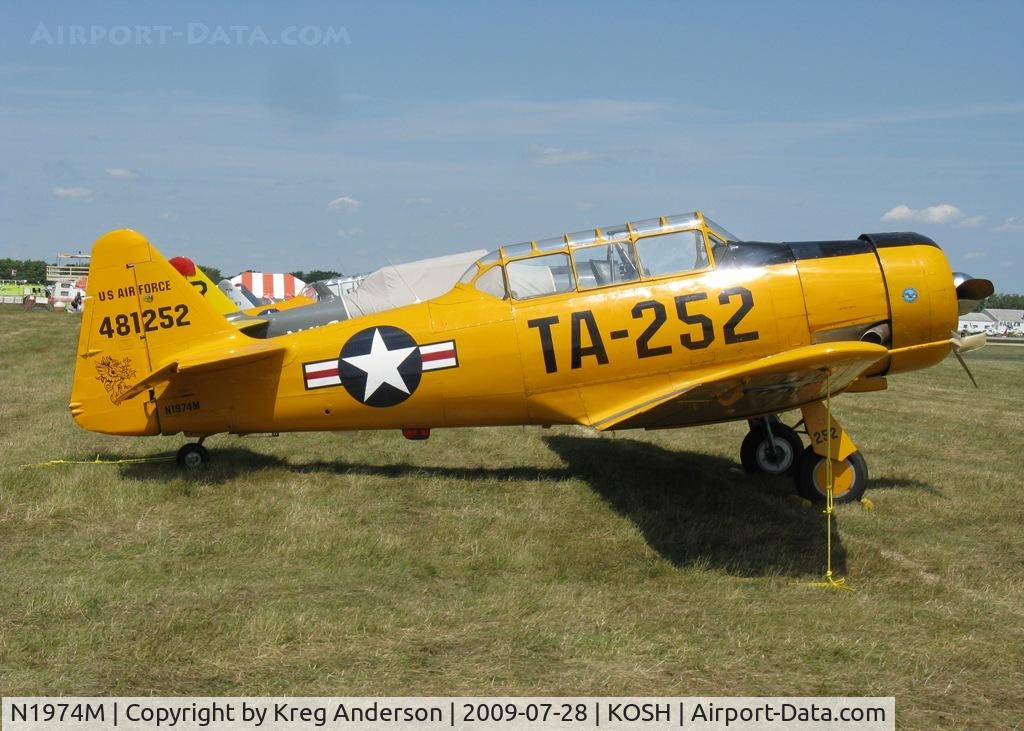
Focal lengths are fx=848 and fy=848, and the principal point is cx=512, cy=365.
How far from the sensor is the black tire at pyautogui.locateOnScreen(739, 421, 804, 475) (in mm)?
8359

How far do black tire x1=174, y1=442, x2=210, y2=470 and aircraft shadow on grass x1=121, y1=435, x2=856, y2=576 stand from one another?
0.09 meters

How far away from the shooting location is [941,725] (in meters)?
3.58

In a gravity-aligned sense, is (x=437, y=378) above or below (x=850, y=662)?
above

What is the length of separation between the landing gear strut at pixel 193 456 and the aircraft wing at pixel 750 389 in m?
3.77

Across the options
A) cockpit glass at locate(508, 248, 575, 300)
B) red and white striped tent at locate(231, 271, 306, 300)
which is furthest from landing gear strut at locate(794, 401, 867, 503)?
red and white striped tent at locate(231, 271, 306, 300)

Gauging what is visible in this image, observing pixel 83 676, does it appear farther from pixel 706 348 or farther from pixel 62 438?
pixel 62 438

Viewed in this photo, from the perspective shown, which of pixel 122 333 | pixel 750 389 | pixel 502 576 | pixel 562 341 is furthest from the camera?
pixel 122 333

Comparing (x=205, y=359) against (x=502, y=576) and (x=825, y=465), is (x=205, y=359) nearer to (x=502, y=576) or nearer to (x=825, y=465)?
(x=502, y=576)

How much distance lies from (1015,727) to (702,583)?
6.66ft

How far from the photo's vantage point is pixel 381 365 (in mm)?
7332

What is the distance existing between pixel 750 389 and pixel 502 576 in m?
2.38

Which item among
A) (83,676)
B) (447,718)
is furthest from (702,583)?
(83,676)

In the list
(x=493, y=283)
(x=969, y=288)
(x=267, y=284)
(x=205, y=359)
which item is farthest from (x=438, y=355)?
(x=267, y=284)

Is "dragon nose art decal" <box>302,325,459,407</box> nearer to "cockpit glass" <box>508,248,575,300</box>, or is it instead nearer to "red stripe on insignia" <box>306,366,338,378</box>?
"red stripe on insignia" <box>306,366,338,378</box>
